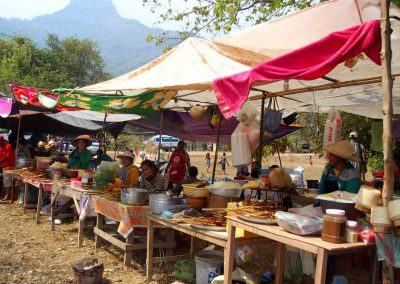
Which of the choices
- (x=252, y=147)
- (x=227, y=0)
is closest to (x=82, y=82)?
(x=227, y=0)

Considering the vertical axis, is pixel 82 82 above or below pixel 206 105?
above

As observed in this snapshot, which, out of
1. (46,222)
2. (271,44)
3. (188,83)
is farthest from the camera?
(46,222)

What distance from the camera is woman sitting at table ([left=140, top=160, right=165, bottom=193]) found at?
5613mm

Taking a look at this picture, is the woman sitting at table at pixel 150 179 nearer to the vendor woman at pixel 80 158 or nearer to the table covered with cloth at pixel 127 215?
the table covered with cloth at pixel 127 215

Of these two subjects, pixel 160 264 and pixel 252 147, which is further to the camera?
pixel 252 147

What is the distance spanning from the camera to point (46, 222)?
7285mm

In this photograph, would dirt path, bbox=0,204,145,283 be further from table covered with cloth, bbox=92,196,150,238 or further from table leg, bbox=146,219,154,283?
table covered with cloth, bbox=92,196,150,238

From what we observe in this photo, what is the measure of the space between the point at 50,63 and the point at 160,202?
39.6m

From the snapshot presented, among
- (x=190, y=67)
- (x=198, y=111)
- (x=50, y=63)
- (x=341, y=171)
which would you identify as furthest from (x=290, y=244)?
(x=50, y=63)

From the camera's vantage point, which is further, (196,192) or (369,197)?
(196,192)

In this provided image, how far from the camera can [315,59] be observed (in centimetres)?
309

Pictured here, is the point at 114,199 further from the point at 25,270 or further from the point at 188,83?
the point at 188,83

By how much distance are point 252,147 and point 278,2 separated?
186 inches

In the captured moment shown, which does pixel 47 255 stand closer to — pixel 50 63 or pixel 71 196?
pixel 71 196
